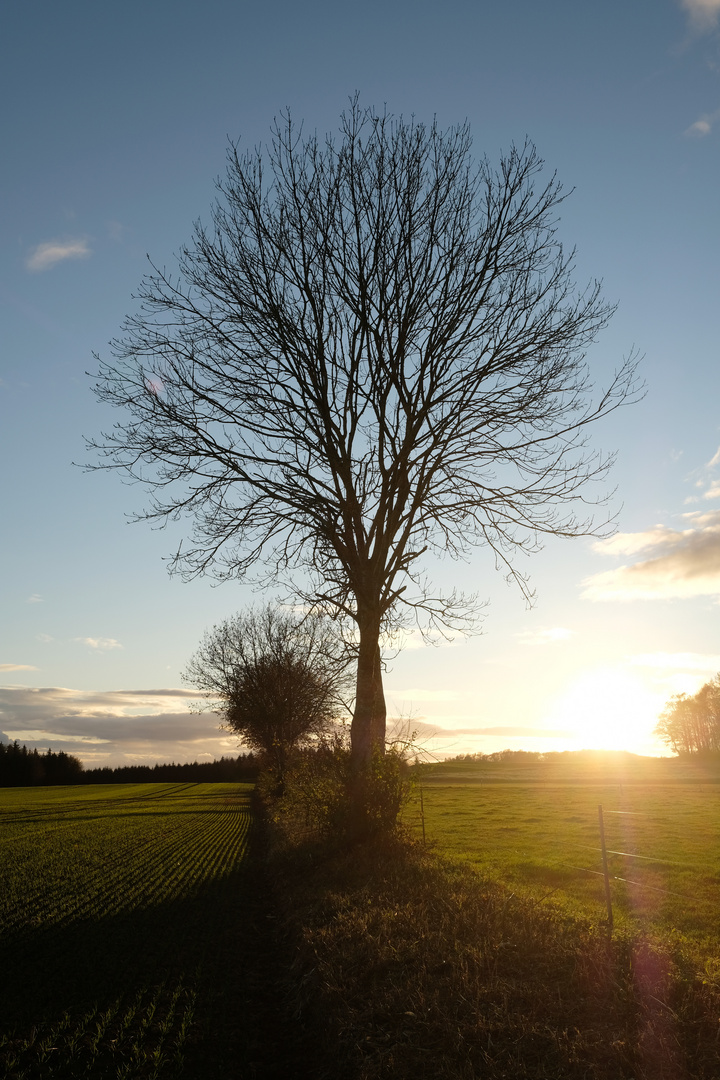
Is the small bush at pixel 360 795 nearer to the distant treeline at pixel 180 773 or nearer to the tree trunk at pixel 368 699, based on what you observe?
the tree trunk at pixel 368 699

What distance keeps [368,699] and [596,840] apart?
51.3 ft

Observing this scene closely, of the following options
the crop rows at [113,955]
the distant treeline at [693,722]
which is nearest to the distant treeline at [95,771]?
the distant treeline at [693,722]

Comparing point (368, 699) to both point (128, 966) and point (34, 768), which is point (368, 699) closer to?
point (128, 966)

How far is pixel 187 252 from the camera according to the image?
1528cm

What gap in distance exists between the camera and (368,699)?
1459 centimetres

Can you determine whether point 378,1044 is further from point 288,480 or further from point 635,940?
point 288,480

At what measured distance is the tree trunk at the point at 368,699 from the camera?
14492 mm

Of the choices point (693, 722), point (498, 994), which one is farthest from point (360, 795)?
point (693, 722)

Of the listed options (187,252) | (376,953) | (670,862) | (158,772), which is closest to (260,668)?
(670,862)

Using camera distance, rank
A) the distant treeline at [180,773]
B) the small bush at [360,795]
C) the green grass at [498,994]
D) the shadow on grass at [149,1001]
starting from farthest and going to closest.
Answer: the distant treeline at [180,773] → the small bush at [360,795] → the shadow on grass at [149,1001] → the green grass at [498,994]

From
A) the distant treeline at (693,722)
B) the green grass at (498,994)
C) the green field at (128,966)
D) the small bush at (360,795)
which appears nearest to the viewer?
the green grass at (498,994)

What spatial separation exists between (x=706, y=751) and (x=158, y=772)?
8431 cm

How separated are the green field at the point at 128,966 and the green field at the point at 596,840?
17.0 feet

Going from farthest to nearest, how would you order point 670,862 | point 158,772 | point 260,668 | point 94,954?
point 158,772 < point 260,668 < point 670,862 < point 94,954
